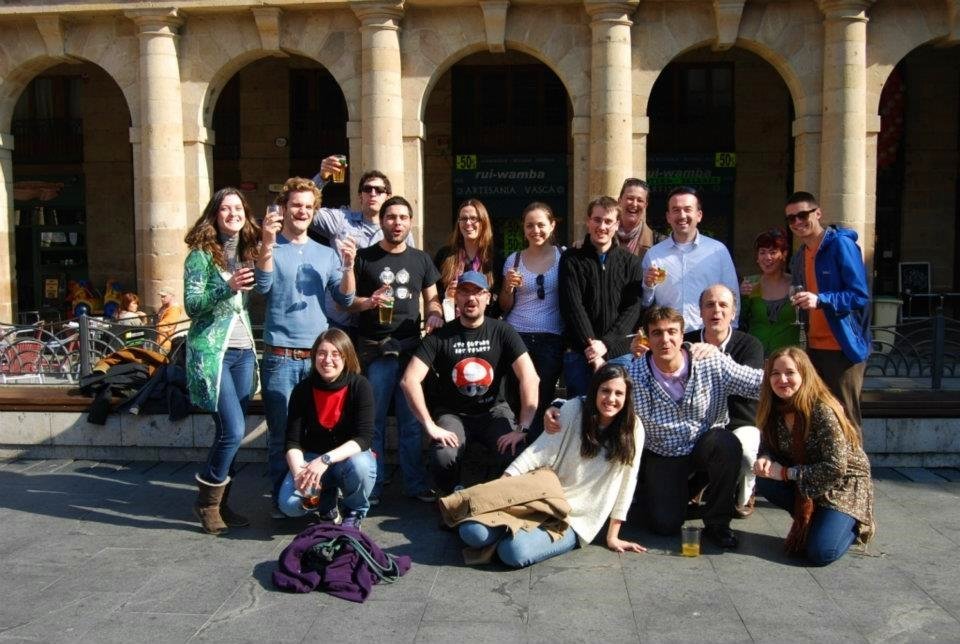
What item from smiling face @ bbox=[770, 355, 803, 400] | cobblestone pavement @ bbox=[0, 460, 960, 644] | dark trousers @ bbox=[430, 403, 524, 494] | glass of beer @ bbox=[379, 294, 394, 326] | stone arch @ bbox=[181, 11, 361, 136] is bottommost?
cobblestone pavement @ bbox=[0, 460, 960, 644]

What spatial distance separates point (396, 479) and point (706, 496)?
2530 mm

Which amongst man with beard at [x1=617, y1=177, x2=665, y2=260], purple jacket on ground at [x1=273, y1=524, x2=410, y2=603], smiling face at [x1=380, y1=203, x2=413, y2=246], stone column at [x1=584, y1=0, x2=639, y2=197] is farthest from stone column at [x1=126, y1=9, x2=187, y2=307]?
purple jacket on ground at [x1=273, y1=524, x2=410, y2=603]

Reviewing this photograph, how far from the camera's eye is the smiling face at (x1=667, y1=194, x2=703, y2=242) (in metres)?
6.39

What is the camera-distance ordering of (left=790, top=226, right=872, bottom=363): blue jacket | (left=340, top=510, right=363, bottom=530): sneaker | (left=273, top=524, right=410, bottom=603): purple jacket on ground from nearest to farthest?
1. (left=273, top=524, right=410, bottom=603): purple jacket on ground
2. (left=340, top=510, right=363, bottom=530): sneaker
3. (left=790, top=226, right=872, bottom=363): blue jacket

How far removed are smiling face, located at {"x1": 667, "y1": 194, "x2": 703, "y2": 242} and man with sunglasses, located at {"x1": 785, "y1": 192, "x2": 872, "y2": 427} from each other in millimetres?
651

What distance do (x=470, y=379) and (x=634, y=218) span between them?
1.89 metres

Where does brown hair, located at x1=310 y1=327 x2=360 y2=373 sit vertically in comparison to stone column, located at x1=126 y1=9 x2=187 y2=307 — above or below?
below

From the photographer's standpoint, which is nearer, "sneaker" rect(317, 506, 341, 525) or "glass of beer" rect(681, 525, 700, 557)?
"glass of beer" rect(681, 525, 700, 557)

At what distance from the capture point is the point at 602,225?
624 centimetres

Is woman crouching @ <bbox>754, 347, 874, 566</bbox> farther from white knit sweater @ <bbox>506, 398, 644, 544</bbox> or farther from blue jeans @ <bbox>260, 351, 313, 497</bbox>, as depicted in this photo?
blue jeans @ <bbox>260, 351, 313, 497</bbox>

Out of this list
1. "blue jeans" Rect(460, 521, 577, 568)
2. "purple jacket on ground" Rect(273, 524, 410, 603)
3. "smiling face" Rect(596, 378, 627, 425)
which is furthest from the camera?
"smiling face" Rect(596, 378, 627, 425)

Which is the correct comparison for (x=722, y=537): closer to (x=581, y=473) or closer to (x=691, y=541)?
(x=691, y=541)

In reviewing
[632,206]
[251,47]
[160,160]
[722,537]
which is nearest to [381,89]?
[251,47]

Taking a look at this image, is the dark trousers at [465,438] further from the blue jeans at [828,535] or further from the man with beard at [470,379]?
the blue jeans at [828,535]
